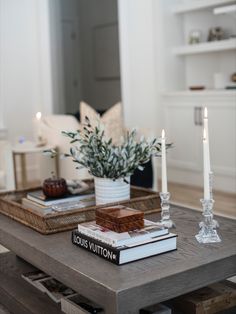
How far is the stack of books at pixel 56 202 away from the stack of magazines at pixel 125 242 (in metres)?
0.45

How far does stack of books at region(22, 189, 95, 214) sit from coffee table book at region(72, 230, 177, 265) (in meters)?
0.45

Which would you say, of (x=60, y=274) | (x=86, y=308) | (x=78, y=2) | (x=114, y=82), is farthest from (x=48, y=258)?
(x=78, y=2)

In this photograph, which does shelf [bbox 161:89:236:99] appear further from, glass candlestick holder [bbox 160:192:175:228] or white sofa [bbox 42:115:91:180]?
glass candlestick holder [bbox 160:192:175:228]

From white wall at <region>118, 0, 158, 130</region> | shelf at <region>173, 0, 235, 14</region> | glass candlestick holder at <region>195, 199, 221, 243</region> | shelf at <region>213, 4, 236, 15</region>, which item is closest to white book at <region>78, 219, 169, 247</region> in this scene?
glass candlestick holder at <region>195, 199, 221, 243</region>

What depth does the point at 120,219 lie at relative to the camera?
182cm

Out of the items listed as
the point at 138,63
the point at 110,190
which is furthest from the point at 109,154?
the point at 138,63

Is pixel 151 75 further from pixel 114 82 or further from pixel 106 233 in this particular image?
pixel 106 233

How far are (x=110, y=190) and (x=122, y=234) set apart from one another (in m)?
0.55

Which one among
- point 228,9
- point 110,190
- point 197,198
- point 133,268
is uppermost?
point 228,9

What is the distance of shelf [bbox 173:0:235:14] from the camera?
203 inches

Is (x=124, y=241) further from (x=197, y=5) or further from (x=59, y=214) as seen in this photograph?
(x=197, y=5)

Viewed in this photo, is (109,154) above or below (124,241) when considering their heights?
above

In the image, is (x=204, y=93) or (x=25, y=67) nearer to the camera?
(x=204, y=93)

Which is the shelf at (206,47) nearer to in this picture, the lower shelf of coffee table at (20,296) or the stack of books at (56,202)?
the stack of books at (56,202)
